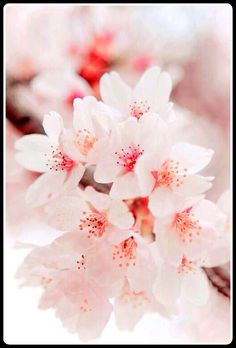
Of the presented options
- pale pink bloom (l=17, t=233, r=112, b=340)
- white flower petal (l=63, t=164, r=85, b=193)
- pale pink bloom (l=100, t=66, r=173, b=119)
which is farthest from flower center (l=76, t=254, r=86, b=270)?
pale pink bloom (l=100, t=66, r=173, b=119)

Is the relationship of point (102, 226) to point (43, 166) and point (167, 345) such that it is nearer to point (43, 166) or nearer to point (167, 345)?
point (43, 166)

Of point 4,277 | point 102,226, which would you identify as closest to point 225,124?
point 102,226

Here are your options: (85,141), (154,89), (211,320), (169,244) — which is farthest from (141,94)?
(211,320)

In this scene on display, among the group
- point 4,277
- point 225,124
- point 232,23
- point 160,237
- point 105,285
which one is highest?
point 232,23

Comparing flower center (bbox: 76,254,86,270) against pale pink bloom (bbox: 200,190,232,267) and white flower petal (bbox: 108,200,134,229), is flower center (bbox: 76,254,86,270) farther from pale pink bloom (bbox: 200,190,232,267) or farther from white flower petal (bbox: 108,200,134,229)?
pale pink bloom (bbox: 200,190,232,267)

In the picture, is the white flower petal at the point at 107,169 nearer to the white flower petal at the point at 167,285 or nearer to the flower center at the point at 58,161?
the flower center at the point at 58,161
